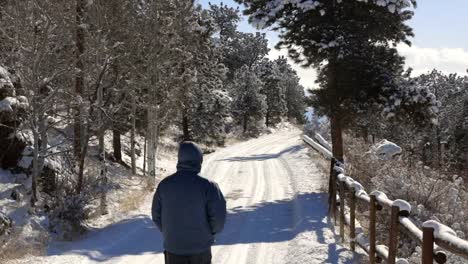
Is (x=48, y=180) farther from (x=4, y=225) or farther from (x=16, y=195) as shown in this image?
(x=4, y=225)

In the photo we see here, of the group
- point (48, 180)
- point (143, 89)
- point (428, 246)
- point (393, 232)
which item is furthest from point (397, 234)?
point (143, 89)

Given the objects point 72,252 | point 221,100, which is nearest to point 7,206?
point 72,252

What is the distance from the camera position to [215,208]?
493 cm

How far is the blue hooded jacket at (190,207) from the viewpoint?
16.1 ft

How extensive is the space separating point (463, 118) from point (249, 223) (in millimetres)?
57245

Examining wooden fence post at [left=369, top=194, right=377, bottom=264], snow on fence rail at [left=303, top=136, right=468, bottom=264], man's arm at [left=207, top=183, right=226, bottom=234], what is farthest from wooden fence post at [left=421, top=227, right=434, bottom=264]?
wooden fence post at [left=369, top=194, right=377, bottom=264]

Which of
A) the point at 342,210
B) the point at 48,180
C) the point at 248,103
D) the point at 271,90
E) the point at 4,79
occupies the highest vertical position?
the point at 271,90

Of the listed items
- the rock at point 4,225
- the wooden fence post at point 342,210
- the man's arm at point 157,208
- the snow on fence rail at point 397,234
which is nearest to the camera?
the snow on fence rail at point 397,234

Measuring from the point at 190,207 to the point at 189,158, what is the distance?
47 cm

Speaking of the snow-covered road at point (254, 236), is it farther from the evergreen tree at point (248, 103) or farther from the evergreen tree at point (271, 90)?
the evergreen tree at point (271, 90)

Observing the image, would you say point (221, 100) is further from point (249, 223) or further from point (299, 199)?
point (249, 223)

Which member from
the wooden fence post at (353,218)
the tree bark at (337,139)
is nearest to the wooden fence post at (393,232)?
the wooden fence post at (353,218)

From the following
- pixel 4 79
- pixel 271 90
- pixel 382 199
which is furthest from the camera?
pixel 271 90

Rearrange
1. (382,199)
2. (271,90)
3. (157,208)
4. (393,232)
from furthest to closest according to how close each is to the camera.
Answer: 1. (271,90)
2. (382,199)
3. (393,232)
4. (157,208)
